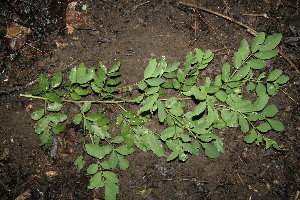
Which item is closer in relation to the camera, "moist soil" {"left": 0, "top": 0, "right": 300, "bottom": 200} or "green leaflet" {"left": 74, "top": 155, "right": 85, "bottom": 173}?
"green leaflet" {"left": 74, "top": 155, "right": 85, "bottom": 173}

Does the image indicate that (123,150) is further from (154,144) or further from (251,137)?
(251,137)

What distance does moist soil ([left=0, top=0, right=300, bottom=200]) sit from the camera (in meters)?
2.32

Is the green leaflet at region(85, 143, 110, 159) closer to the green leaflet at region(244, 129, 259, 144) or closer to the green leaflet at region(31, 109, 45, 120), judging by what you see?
the green leaflet at region(31, 109, 45, 120)

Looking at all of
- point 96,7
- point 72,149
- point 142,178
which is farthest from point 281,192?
point 96,7

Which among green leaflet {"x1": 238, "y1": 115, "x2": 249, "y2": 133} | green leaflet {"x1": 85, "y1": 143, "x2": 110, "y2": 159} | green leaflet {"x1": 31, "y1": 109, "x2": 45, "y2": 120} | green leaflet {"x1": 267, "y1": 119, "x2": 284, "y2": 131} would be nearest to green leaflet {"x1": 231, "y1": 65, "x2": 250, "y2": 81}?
green leaflet {"x1": 238, "y1": 115, "x2": 249, "y2": 133}

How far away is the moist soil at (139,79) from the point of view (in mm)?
2316

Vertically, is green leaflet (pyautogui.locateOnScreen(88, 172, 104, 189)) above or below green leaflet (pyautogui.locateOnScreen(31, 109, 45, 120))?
below

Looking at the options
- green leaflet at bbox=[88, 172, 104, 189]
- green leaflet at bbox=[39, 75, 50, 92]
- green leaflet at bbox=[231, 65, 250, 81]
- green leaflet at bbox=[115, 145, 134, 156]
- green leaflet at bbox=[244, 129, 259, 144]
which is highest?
green leaflet at bbox=[231, 65, 250, 81]

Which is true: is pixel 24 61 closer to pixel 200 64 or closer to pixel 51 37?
pixel 51 37

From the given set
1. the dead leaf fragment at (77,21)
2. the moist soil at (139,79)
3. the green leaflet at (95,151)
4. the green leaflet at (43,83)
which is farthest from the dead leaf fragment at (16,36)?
the green leaflet at (95,151)

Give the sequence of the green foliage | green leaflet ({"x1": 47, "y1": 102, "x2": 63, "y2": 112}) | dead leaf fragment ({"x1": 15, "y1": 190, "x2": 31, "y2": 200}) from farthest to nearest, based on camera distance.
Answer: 1. dead leaf fragment ({"x1": 15, "y1": 190, "x2": 31, "y2": 200})
2. green leaflet ({"x1": 47, "y1": 102, "x2": 63, "y2": 112})
3. the green foliage

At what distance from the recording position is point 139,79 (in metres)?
2.35

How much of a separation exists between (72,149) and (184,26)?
165 centimetres

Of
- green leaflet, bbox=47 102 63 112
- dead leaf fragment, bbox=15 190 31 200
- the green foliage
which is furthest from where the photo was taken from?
dead leaf fragment, bbox=15 190 31 200
